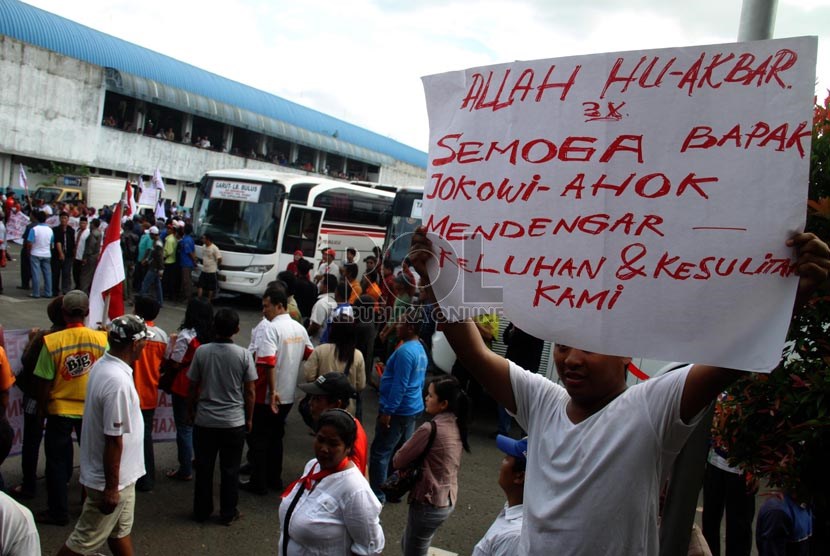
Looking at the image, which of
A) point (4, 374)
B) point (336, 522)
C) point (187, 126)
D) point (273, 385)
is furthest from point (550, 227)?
point (187, 126)

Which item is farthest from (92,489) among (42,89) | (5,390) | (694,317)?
(42,89)

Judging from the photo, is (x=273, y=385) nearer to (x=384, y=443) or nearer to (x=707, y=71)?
(x=384, y=443)

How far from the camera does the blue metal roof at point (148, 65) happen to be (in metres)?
31.2

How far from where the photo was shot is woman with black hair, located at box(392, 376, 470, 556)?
4.10 metres

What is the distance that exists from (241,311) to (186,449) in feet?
34.3

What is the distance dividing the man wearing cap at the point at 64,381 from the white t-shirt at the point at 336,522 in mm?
2370

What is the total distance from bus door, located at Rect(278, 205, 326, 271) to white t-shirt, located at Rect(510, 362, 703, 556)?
583 inches

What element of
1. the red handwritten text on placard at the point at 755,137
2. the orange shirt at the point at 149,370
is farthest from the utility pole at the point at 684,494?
the orange shirt at the point at 149,370

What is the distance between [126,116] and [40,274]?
23.8m

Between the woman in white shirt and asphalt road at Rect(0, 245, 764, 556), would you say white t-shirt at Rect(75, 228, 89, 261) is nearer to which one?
asphalt road at Rect(0, 245, 764, 556)

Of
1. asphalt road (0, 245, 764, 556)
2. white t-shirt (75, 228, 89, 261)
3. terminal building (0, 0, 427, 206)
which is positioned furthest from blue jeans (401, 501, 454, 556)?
terminal building (0, 0, 427, 206)

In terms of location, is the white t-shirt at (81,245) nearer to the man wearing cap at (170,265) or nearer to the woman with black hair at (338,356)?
the man wearing cap at (170,265)

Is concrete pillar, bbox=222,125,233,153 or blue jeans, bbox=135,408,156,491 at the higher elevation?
concrete pillar, bbox=222,125,233,153

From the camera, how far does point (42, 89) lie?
29.4 metres
